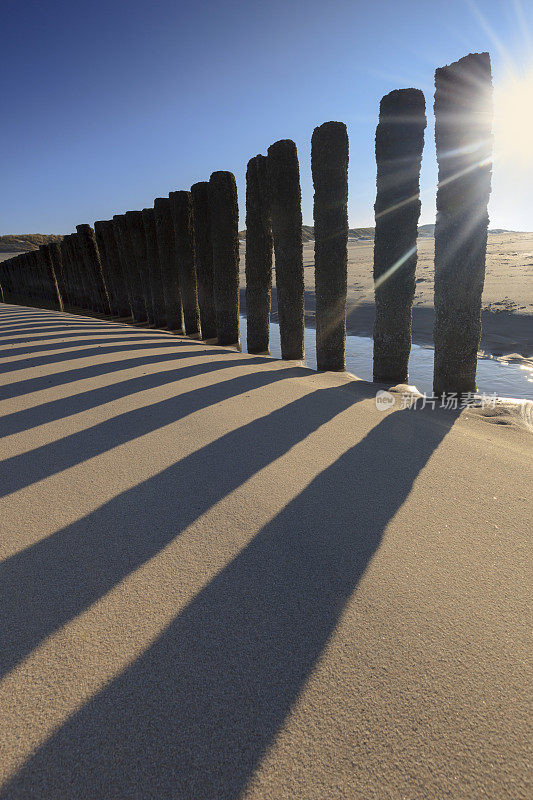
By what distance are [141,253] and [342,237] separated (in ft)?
19.7

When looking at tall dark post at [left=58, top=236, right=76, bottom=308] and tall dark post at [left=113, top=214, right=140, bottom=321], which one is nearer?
tall dark post at [left=113, top=214, right=140, bottom=321]

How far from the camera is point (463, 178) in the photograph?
3375 mm

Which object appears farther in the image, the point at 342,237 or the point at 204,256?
the point at 204,256

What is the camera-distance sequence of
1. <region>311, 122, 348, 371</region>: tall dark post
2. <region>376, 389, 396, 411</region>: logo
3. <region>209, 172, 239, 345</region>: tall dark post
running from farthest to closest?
<region>209, 172, 239, 345</region>: tall dark post
<region>311, 122, 348, 371</region>: tall dark post
<region>376, 389, 396, 411</region>: logo

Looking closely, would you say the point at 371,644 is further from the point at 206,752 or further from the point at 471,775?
the point at 206,752

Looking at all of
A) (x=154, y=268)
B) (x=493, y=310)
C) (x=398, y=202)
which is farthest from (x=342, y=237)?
(x=154, y=268)

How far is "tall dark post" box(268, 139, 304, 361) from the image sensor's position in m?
4.83

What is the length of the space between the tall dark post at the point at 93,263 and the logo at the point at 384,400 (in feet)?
34.4

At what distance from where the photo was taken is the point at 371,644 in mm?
1187

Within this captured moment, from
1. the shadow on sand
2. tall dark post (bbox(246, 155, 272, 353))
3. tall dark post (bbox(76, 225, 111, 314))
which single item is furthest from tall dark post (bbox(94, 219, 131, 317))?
the shadow on sand

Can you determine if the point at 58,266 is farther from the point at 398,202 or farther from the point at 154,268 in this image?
→ the point at 398,202

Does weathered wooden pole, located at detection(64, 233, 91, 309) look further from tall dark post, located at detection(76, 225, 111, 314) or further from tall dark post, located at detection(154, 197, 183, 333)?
tall dark post, located at detection(154, 197, 183, 333)

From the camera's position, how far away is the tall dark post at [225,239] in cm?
592

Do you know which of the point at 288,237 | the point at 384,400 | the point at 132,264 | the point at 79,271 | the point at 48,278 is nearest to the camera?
the point at 384,400
